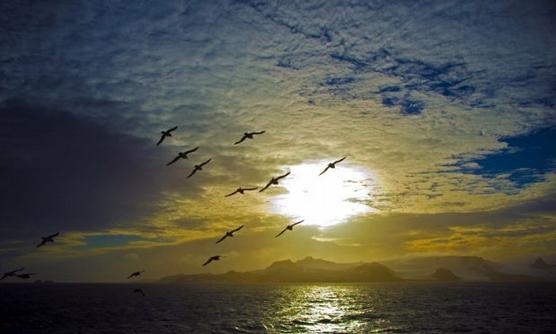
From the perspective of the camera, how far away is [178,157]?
133ft

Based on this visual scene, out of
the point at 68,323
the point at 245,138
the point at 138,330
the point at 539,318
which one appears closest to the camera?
the point at 245,138

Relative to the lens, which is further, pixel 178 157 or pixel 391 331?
Result: pixel 391 331

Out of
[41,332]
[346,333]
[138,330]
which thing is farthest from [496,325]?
[41,332]

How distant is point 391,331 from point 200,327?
100 feet

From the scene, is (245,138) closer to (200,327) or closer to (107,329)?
(200,327)

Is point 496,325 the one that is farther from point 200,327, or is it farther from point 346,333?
point 200,327

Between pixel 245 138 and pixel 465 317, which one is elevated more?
pixel 245 138

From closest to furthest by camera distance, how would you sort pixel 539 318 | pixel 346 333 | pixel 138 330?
pixel 346 333, pixel 138 330, pixel 539 318

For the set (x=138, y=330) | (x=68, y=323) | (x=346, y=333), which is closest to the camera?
(x=346, y=333)

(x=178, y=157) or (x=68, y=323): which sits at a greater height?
(x=178, y=157)

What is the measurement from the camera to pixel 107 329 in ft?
213

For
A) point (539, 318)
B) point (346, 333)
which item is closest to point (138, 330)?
point (346, 333)

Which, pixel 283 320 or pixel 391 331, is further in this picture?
pixel 283 320

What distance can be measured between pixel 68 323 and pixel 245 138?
189 ft
